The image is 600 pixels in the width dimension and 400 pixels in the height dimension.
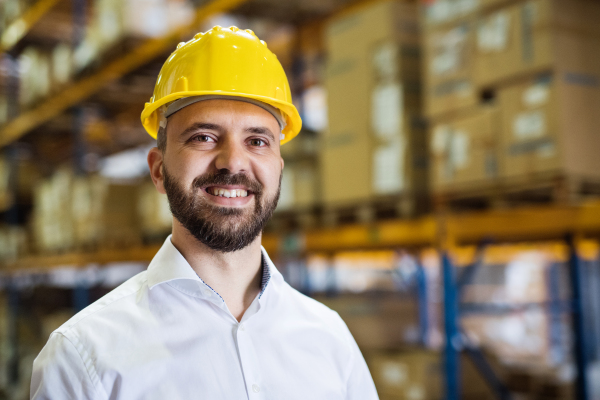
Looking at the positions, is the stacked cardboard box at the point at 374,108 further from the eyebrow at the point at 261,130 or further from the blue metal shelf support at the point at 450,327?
the eyebrow at the point at 261,130

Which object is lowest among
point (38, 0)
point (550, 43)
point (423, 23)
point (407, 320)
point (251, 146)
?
point (407, 320)

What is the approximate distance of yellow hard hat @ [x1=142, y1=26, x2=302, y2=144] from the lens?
5.38ft

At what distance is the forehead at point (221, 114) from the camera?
161 centimetres

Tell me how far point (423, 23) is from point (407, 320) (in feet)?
8.61

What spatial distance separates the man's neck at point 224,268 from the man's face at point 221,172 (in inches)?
2.0

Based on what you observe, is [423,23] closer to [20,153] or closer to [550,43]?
[550,43]

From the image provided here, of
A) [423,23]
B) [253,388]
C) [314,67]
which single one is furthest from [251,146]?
[314,67]

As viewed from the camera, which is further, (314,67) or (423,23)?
(314,67)

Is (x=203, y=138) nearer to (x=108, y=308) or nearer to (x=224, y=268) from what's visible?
(x=224, y=268)

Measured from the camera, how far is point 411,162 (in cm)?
376

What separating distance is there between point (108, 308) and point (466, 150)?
98.3 inches

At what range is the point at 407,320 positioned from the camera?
16.7ft

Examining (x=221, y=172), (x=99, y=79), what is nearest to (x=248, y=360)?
(x=221, y=172)

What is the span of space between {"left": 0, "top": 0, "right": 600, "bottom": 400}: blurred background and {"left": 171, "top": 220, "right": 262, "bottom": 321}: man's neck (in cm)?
189
